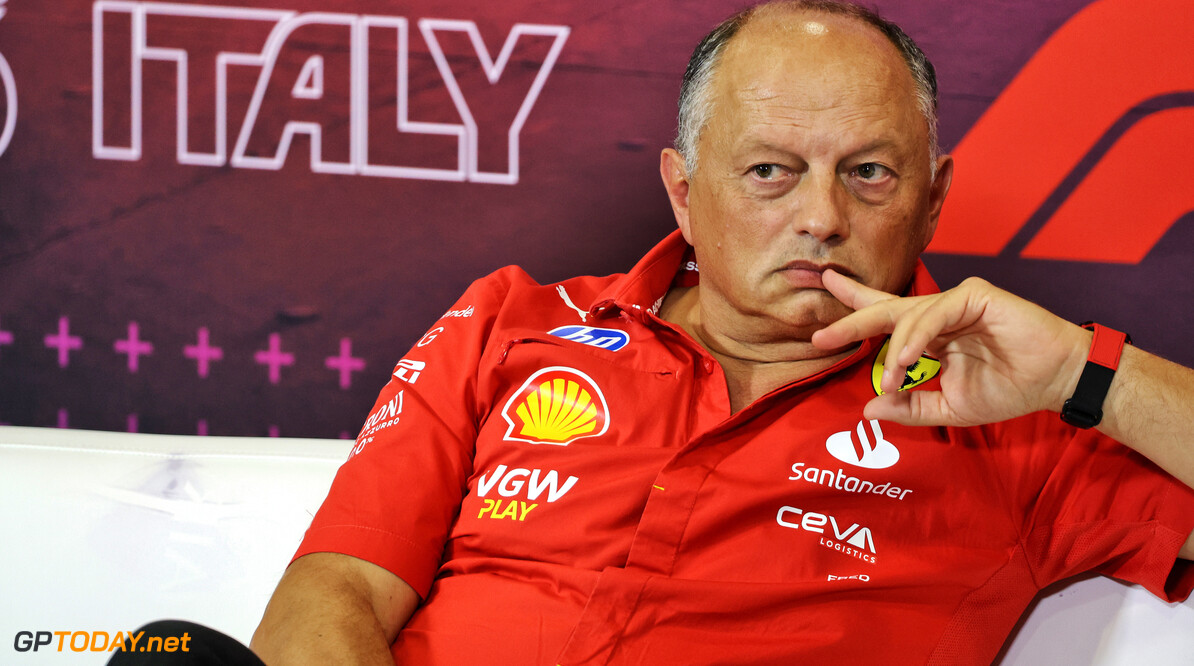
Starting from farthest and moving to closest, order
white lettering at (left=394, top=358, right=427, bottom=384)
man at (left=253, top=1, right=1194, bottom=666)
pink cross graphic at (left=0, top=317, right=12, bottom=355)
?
pink cross graphic at (left=0, top=317, right=12, bottom=355) → white lettering at (left=394, top=358, right=427, bottom=384) → man at (left=253, top=1, right=1194, bottom=666)

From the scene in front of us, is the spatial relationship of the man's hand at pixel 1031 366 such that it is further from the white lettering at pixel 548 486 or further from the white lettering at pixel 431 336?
the white lettering at pixel 431 336

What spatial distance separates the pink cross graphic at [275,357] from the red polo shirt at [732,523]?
0.62 metres

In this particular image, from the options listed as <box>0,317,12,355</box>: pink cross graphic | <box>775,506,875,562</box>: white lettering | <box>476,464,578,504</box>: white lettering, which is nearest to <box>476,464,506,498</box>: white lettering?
<box>476,464,578,504</box>: white lettering

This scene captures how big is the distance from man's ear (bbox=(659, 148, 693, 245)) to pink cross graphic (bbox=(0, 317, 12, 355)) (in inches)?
54.3

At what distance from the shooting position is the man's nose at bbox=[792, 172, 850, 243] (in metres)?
1.28

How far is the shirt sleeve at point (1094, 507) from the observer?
1.21 metres

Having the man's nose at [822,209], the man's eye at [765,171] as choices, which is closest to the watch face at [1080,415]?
the man's nose at [822,209]

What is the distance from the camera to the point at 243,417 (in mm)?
1959

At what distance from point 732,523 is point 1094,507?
47 cm

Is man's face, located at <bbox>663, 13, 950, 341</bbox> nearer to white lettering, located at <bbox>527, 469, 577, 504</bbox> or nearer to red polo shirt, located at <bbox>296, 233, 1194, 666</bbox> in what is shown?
red polo shirt, located at <bbox>296, 233, 1194, 666</bbox>

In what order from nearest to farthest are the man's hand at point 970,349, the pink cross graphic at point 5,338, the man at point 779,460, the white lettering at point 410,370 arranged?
1. the man's hand at point 970,349
2. the man at point 779,460
3. the white lettering at point 410,370
4. the pink cross graphic at point 5,338

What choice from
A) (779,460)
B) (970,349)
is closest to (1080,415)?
(970,349)

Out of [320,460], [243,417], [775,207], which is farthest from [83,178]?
[775,207]

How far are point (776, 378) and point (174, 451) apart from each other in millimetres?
1010
